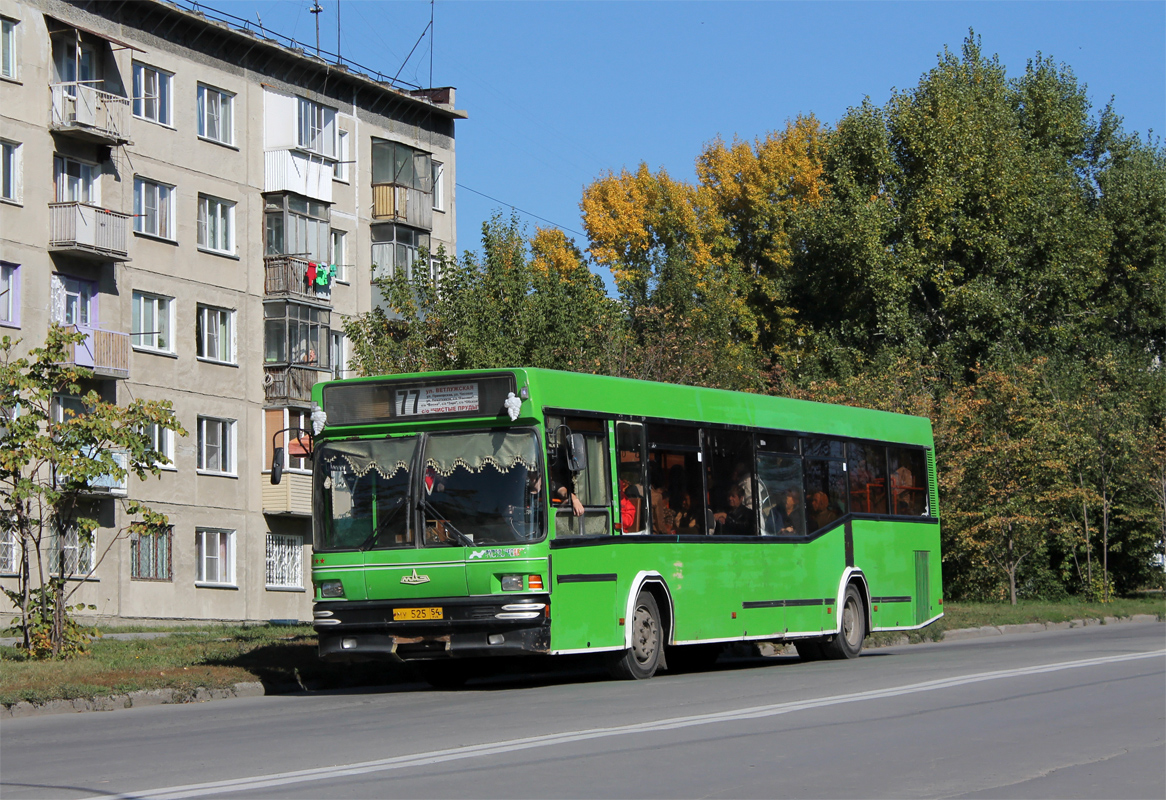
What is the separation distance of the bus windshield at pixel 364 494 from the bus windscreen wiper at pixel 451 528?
23 cm

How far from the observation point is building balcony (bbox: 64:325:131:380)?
37.2m

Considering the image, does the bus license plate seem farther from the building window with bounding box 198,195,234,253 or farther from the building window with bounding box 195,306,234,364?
the building window with bounding box 198,195,234,253

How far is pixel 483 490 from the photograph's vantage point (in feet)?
49.8

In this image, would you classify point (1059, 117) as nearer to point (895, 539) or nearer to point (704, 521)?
point (895, 539)

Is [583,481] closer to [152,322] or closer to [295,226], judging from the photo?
[152,322]

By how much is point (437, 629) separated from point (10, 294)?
24247 millimetres

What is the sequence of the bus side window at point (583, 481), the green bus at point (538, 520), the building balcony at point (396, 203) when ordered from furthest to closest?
the building balcony at point (396, 203) < the bus side window at point (583, 481) < the green bus at point (538, 520)

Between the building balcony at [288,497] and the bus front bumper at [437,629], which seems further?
the building balcony at [288,497]

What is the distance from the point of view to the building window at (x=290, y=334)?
4394 cm

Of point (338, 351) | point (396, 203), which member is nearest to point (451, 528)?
point (338, 351)

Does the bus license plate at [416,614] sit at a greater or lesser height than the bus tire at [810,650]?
greater

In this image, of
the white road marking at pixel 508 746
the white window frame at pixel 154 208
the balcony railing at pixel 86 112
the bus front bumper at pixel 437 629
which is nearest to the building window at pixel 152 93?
the balcony railing at pixel 86 112

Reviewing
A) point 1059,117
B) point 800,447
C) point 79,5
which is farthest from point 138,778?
point 1059,117

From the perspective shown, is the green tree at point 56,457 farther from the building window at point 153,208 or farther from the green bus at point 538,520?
the building window at point 153,208
